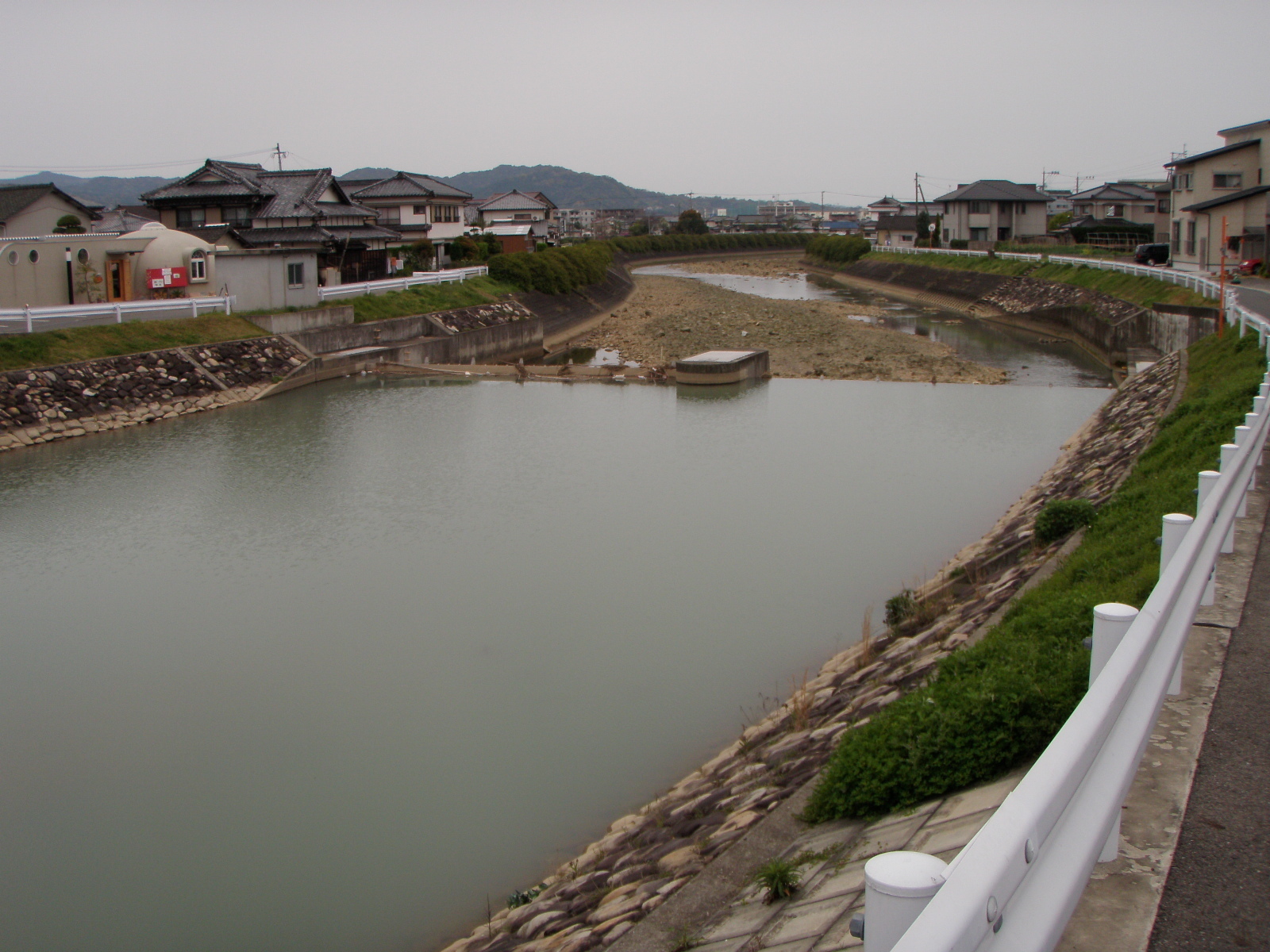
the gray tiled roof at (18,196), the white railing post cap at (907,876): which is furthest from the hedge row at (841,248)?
the white railing post cap at (907,876)

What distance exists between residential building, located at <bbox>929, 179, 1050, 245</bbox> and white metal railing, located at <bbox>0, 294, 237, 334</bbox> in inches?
1635

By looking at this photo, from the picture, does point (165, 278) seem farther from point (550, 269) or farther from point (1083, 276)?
point (1083, 276)

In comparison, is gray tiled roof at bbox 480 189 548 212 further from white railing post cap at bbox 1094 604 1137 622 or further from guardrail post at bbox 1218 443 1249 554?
white railing post cap at bbox 1094 604 1137 622

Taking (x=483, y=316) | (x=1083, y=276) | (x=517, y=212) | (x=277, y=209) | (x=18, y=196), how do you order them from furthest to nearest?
1. (x=517, y=212)
2. (x=1083, y=276)
3. (x=277, y=209)
4. (x=483, y=316)
5. (x=18, y=196)

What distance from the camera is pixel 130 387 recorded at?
20672 mm

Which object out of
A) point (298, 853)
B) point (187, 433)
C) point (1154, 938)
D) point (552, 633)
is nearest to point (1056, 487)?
point (552, 633)

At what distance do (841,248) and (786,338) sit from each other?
37.3 m

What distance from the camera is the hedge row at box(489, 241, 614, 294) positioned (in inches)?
1537

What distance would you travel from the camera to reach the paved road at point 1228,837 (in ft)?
7.68

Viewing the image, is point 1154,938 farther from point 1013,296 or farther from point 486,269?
point 1013,296

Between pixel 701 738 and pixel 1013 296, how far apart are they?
1437 inches

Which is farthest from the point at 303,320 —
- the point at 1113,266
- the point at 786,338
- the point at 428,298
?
the point at 1113,266

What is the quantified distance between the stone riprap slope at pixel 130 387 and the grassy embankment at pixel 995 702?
17618mm

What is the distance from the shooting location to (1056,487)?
13.1 meters
